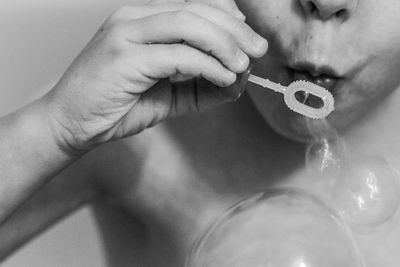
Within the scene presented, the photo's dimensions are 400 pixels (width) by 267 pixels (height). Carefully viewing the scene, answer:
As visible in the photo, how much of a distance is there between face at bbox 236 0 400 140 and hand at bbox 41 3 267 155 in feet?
0.29

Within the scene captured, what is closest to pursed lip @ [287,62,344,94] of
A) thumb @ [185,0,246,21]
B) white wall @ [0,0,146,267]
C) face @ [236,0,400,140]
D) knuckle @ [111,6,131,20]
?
face @ [236,0,400,140]

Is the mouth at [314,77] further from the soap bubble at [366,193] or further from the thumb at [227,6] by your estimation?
the soap bubble at [366,193]

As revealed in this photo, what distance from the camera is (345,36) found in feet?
2.82

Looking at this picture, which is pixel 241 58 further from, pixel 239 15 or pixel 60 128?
pixel 60 128

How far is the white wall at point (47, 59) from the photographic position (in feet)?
4.04

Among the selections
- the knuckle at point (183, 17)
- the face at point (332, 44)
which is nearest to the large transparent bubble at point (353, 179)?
the face at point (332, 44)

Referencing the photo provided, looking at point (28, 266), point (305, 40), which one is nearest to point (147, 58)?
point (305, 40)

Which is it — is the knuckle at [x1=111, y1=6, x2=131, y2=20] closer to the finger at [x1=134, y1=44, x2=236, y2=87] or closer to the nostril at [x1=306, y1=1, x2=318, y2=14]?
the finger at [x1=134, y1=44, x2=236, y2=87]

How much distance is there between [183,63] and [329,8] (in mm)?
178

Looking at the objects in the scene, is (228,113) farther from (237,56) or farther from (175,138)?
(237,56)

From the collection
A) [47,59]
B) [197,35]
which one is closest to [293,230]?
[197,35]

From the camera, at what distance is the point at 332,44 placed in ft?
2.79

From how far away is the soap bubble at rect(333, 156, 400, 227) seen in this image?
41.9 inches

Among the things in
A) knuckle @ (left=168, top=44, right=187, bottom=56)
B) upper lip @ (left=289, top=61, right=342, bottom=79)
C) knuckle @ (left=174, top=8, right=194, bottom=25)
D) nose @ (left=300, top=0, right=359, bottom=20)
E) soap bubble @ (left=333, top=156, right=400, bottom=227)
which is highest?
knuckle @ (left=174, top=8, right=194, bottom=25)
